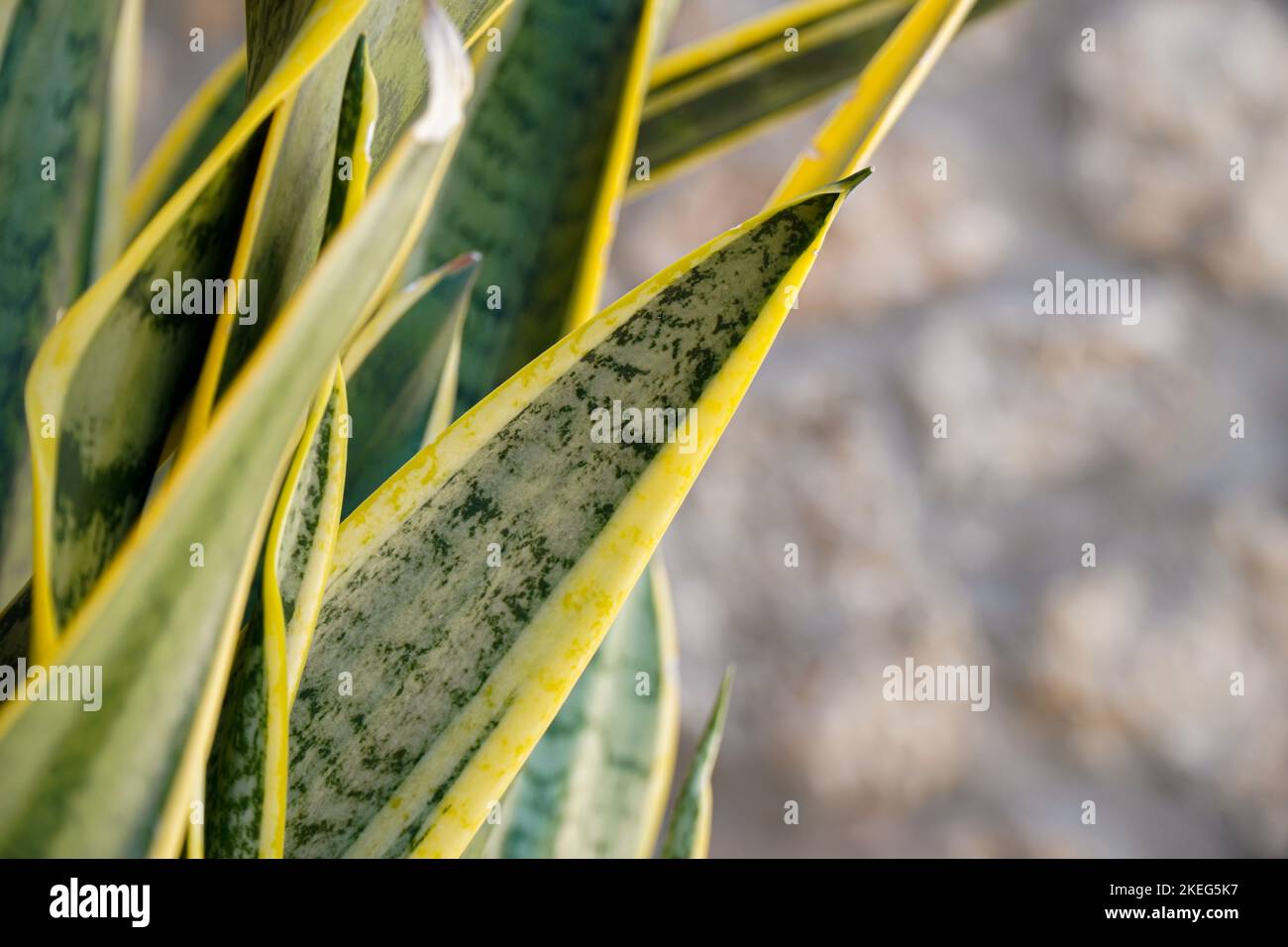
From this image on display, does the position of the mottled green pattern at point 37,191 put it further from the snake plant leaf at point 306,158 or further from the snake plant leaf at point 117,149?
the snake plant leaf at point 306,158

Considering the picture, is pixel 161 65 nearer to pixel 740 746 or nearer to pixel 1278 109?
pixel 740 746

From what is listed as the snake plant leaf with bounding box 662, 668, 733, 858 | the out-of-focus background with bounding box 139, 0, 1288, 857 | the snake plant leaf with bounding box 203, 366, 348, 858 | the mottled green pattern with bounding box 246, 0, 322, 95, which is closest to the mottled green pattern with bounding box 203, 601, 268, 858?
the snake plant leaf with bounding box 203, 366, 348, 858

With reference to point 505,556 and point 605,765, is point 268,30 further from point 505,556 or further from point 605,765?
point 605,765

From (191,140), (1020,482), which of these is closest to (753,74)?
(191,140)

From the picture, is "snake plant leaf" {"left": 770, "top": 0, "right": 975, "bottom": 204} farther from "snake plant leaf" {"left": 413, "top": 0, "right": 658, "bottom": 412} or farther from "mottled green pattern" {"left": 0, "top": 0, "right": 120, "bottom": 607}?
→ "mottled green pattern" {"left": 0, "top": 0, "right": 120, "bottom": 607}

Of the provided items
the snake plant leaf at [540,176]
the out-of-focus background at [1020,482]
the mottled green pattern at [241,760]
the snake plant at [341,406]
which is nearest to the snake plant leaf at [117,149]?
the snake plant at [341,406]

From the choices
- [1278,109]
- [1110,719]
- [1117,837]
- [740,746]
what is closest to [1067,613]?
[1110,719]
